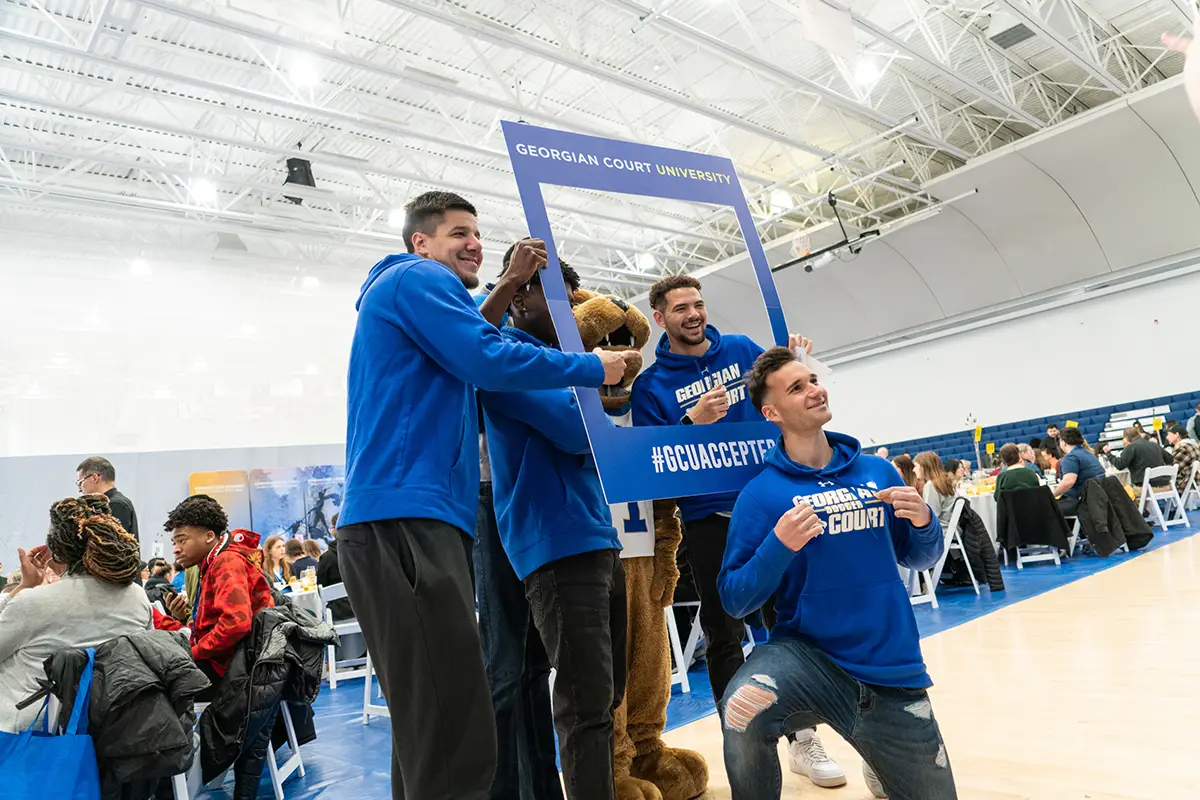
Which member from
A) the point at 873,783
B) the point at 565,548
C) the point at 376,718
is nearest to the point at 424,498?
the point at 565,548

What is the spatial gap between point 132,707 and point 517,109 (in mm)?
8132

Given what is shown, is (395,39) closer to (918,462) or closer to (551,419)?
(918,462)

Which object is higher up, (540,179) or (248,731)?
(540,179)

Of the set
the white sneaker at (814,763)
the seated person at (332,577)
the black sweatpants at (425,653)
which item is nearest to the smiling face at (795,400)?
the black sweatpants at (425,653)

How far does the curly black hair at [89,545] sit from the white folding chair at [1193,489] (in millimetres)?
11773

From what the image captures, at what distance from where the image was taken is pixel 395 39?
9469 mm

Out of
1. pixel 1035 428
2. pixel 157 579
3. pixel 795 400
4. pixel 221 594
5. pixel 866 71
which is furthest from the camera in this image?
pixel 1035 428

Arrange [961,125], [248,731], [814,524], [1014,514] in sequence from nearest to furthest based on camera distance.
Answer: [814,524] → [248,731] → [1014,514] → [961,125]

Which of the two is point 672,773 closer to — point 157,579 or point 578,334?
point 578,334

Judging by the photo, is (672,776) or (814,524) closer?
(814,524)

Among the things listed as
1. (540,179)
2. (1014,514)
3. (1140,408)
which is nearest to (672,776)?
(540,179)

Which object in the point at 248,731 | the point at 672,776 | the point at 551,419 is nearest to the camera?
the point at 551,419

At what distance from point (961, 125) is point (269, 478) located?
12577 millimetres

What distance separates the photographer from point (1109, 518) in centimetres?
787
